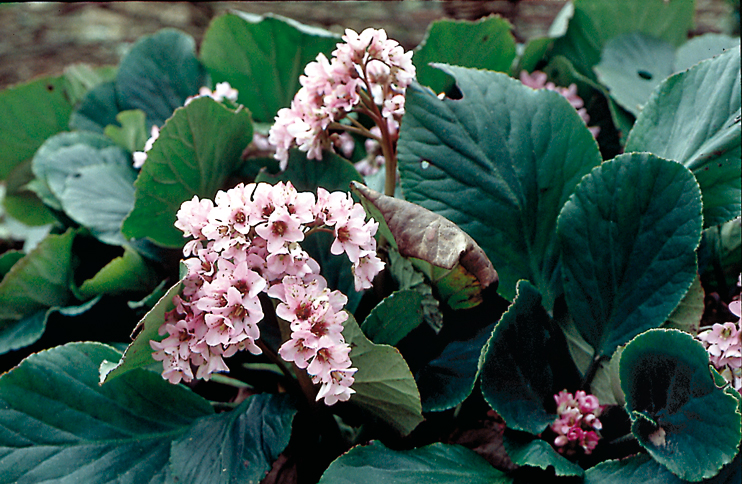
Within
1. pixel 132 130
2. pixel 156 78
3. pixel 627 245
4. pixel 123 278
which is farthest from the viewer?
pixel 156 78

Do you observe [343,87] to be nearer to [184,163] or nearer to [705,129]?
[184,163]

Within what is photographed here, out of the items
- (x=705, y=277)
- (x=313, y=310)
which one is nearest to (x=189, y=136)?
(x=313, y=310)

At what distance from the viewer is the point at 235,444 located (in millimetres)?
668

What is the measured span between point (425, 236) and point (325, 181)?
0.23 m

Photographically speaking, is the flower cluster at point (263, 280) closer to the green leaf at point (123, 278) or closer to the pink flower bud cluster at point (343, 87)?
the pink flower bud cluster at point (343, 87)

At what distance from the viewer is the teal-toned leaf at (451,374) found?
0.68m

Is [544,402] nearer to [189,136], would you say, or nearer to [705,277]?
[705,277]

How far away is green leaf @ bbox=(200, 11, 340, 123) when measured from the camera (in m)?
1.12

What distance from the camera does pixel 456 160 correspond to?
77cm

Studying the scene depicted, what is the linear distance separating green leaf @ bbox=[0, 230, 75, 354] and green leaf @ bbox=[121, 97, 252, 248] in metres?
0.15

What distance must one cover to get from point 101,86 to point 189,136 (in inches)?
23.8

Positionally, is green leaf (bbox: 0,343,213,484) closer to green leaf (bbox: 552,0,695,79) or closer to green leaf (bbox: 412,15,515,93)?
green leaf (bbox: 412,15,515,93)

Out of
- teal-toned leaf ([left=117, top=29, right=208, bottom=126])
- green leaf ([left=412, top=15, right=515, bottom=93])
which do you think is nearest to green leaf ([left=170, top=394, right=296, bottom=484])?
green leaf ([left=412, top=15, right=515, bottom=93])

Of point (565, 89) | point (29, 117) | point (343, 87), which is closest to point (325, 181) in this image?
point (343, 87)
